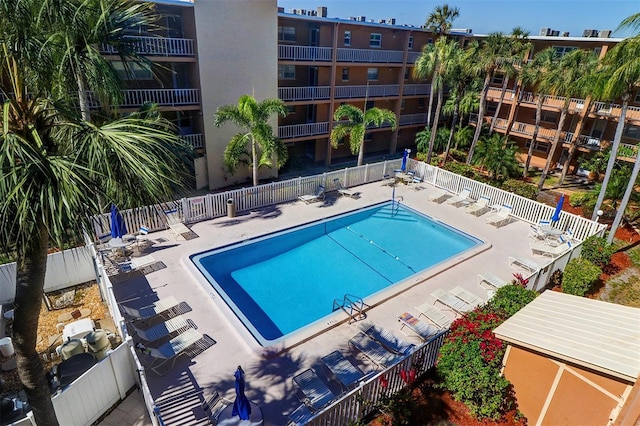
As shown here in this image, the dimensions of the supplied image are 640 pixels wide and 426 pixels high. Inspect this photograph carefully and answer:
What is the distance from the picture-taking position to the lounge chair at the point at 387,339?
10.4 meters

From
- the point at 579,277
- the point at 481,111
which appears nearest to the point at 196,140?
the point at 481,111

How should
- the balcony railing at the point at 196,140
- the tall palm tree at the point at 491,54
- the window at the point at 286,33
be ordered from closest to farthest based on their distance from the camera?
the balcony railing at the point at 196,140
the tall palm tree at the point at 491,54
the window at the point at 286,33

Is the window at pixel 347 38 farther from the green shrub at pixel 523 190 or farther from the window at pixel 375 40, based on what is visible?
the green shrub at pixel 523 190

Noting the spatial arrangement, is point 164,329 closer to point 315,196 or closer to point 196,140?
point 315,196

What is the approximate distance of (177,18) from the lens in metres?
19.8

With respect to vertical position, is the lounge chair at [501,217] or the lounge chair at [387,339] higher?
the lounge chair at [501,217]

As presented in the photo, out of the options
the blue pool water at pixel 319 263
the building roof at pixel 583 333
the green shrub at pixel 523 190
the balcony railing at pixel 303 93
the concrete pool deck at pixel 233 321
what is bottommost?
the blue pool water at pixel 319 263

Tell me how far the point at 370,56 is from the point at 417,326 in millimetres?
21930

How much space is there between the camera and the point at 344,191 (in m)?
21.5

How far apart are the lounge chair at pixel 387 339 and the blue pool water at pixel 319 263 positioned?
2.35 m

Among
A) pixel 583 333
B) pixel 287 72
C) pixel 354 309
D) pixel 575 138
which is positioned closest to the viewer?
pixel 583 333

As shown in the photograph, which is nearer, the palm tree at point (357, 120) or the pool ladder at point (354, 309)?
the pool ladder at point (354, 309)

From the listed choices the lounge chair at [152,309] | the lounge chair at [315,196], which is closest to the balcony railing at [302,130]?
the lounge chair at [315,196]

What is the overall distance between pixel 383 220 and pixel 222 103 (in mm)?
11267
